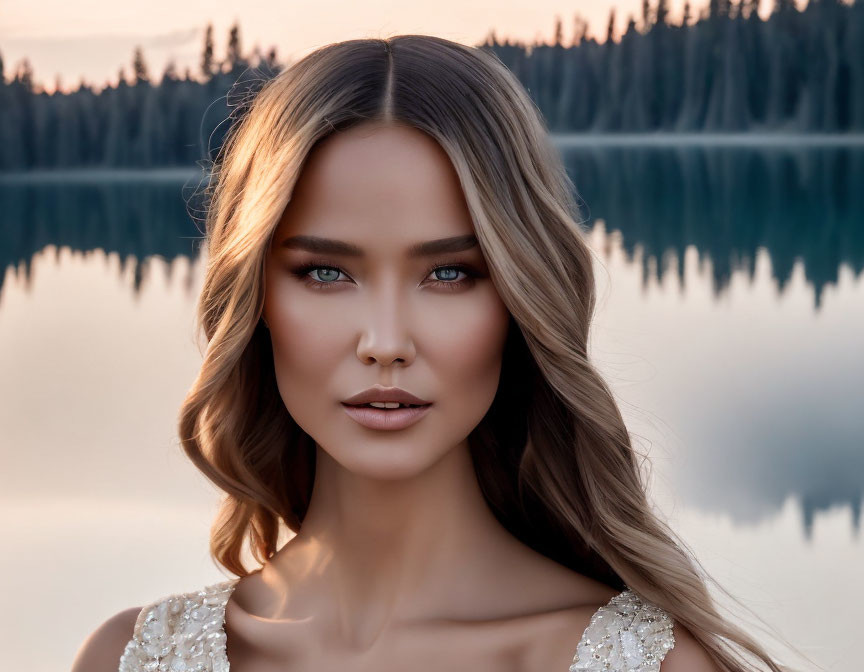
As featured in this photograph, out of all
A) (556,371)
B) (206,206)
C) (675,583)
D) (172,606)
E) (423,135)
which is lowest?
(172,606)

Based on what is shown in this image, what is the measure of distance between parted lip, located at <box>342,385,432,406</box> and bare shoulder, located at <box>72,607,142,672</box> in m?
0.65

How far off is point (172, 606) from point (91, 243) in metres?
5.12

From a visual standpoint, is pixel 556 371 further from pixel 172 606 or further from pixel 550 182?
pixel 172 606

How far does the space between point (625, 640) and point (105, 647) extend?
86 cm

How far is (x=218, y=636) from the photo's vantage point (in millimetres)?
2057

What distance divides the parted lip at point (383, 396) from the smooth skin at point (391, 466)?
0.01 meters

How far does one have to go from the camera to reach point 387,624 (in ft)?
6.45

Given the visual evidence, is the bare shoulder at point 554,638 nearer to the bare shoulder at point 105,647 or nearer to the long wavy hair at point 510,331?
the long wavy hair at point 510,331

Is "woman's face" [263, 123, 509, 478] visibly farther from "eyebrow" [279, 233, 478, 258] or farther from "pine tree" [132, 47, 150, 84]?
"pine tree" [132, 47, 150, 84]

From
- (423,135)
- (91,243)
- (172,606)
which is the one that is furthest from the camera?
(91,243)

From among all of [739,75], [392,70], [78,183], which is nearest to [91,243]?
[78,183]

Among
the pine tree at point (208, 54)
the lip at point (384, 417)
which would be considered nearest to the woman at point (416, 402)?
the lip at point (384, 417)

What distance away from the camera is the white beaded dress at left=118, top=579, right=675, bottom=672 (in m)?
1.88

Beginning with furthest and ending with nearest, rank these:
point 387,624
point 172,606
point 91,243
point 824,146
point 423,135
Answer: point 91,243, point 824,146, point 172,606, point 387,624, point 423,135
